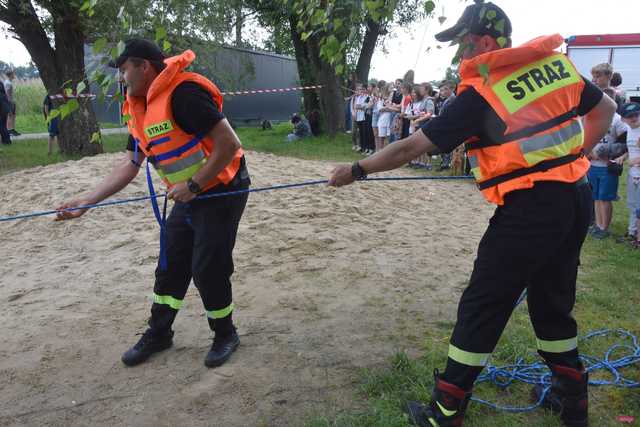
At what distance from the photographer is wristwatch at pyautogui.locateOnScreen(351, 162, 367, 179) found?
112 inches

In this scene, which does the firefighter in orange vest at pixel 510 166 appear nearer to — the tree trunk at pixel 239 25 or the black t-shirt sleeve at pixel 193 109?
the black t-shirt sleeve at pixel 193 109

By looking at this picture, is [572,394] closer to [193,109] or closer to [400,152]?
[400,152]

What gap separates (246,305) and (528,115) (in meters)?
2.91

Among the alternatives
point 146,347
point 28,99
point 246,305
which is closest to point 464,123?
point 146,347

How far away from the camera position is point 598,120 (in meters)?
2.91

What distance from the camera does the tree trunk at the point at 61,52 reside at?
10930 millimetres

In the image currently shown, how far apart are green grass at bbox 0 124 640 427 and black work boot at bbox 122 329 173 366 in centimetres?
137

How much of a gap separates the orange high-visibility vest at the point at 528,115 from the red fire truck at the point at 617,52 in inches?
698

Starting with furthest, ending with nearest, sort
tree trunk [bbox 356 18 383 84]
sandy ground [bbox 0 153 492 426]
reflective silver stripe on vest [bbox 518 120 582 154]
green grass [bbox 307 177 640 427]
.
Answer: tree trunk [bbox 356 18 383 84] < sandy ground [bbox 0 153 492 426] < green grass [bbox 307 177 640 427] < reflective silver stripe on vest [bbox 518 120 582 154]

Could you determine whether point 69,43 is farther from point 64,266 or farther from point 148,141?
point 148,141

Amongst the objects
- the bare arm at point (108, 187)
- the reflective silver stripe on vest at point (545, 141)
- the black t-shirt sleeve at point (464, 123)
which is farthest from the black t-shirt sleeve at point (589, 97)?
the bare arm at point (108, 187)

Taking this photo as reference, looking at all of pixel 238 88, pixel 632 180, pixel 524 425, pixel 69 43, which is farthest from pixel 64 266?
pixel 238 88

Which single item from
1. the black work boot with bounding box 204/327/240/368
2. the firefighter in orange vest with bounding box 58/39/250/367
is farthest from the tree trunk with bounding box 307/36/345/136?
the black work boot with bounding box 204/327/240/368

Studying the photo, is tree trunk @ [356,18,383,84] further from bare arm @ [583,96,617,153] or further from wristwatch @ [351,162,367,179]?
wristwatch @ [351,162,367,179]
